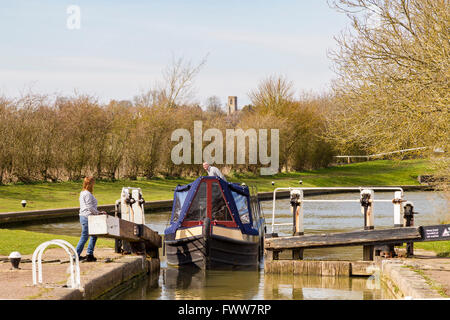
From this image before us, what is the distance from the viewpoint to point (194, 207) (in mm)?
16641

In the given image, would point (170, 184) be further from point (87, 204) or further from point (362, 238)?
point (87, 204)

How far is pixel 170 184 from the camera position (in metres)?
43.5

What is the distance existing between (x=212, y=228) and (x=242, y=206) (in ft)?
5.17

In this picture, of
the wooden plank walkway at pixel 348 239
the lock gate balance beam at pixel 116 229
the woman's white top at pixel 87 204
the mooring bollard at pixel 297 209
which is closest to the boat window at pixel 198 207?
the lock gate balance beam at pixel 116 229

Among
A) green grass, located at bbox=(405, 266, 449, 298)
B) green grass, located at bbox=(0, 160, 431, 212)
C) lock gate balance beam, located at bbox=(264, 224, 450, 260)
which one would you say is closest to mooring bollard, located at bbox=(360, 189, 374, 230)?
lock gate balance beam, located at bbox=(264, 224, 450, 260)

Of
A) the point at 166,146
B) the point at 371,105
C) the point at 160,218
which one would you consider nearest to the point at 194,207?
the point at 371,105

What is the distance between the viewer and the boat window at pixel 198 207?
54.4 ft

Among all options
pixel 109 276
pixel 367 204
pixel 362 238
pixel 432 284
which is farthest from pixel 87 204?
pixel 432 284

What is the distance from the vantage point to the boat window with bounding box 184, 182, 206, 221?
1659cm

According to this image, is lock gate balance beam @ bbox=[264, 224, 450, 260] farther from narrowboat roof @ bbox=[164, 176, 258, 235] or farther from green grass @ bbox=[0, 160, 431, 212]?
green grass @ bbox=[0, 160, 431, 212]

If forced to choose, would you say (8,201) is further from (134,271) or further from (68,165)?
(134,271)

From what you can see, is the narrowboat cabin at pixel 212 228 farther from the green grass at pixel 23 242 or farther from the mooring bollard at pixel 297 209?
the green grass at pixel 23 242
